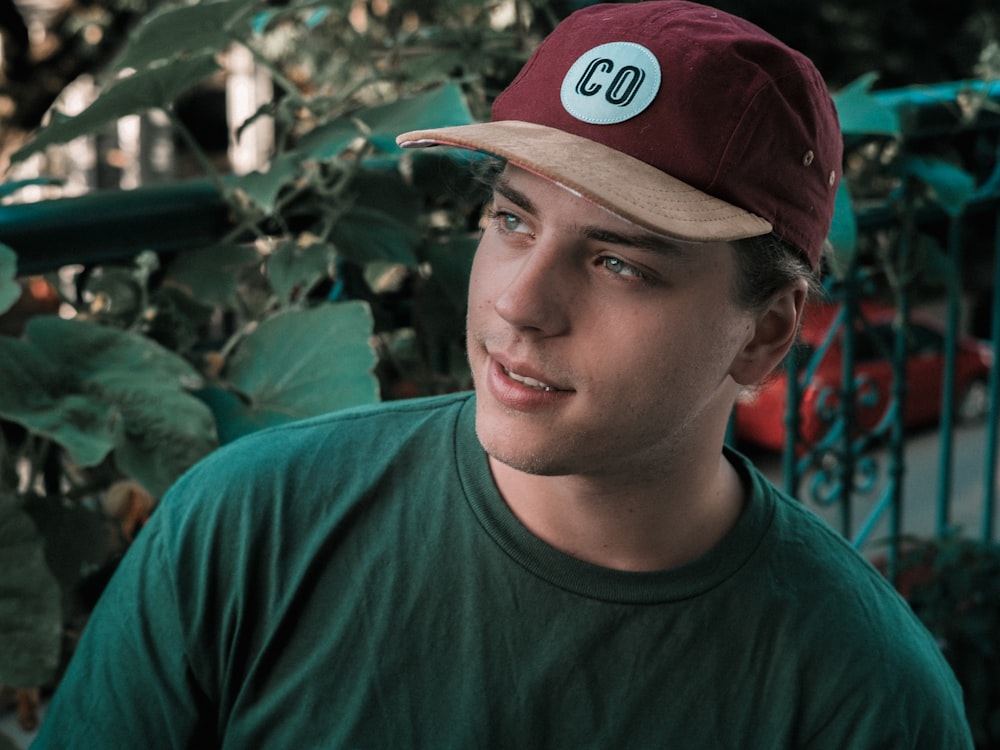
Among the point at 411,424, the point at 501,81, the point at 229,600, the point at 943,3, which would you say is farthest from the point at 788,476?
the point at 943,3

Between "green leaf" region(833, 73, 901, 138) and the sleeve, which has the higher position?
"green leaf" region(833, 73, 901, 138)

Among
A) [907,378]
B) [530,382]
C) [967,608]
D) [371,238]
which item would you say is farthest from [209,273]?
[907,378]

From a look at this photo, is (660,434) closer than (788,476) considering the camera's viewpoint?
Yes

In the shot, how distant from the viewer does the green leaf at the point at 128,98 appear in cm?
179

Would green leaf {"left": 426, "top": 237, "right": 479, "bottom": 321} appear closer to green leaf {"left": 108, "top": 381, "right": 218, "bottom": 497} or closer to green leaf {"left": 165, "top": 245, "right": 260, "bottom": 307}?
green leaf {"left": 165, "top": 245, "right": 260, "bottom": 307}

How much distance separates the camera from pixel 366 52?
92.4 inches

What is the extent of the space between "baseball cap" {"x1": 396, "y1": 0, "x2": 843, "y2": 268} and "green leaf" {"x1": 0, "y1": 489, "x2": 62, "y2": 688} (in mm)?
731

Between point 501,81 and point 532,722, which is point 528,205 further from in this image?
point 501,81

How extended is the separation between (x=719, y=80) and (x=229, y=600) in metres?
0.73

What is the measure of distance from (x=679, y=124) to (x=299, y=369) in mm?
813

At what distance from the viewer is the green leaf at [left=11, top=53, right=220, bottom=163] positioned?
1791 mm

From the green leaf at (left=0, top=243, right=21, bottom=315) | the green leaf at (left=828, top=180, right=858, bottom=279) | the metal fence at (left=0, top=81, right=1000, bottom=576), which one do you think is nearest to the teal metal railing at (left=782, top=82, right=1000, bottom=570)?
the metal fence at (left=0, top=81, right=1000, bottom=576)

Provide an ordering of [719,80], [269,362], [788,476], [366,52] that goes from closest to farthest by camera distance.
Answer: [719,80] → [269,362] → [366,52] → [788,476]

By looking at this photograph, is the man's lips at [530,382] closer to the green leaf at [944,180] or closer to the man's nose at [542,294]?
the man's nose at [542,294]
